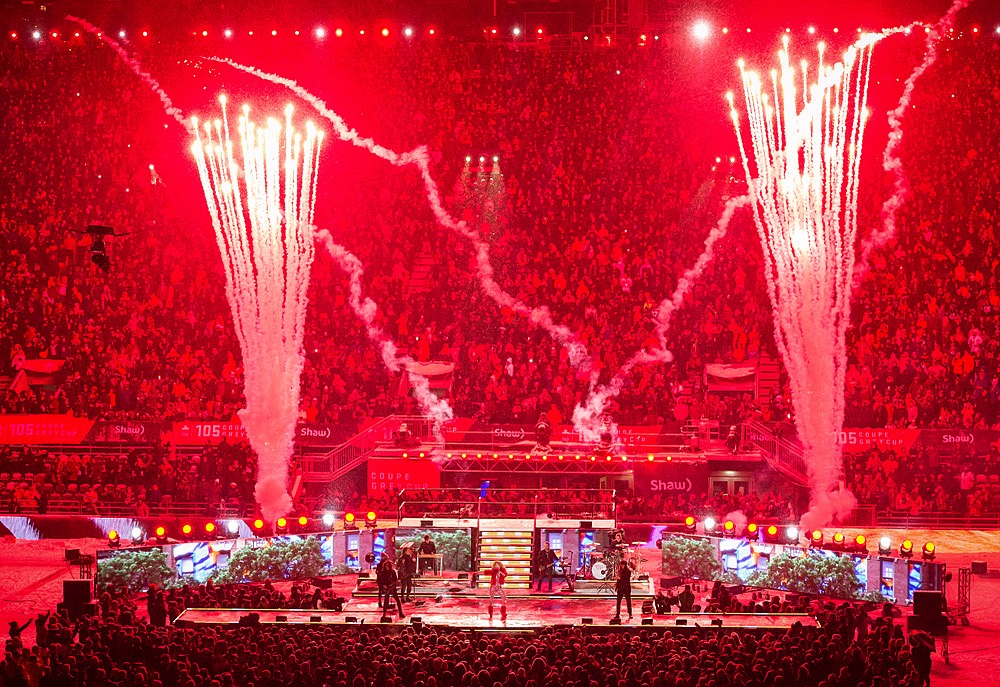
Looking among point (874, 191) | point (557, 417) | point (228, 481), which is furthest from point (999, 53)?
point (228, 481)

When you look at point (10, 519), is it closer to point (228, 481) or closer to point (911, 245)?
point (228, 481)

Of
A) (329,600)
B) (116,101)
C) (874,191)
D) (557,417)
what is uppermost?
(116,101)

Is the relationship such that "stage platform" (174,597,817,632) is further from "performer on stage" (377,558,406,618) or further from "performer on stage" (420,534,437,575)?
"performer on stage" (420,534,437,575)

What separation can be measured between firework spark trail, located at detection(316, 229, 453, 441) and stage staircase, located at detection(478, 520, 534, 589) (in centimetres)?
639

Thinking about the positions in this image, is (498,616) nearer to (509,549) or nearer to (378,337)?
(509,549)

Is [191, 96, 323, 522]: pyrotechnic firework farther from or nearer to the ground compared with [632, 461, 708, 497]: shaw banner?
farther from the ground

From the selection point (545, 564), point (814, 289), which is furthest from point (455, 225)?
point (545, 564)

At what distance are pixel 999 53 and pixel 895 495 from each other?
18.1 meters

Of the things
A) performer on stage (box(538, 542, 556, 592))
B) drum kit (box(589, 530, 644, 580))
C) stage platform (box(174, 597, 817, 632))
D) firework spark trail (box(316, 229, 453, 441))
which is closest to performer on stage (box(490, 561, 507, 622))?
stage platform (box(174, 597, 817, 632))

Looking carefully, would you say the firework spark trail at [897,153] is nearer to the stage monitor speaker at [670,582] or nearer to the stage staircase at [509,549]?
the stage monitor speaker at [670,582]

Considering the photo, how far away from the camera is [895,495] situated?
38656 millimetres

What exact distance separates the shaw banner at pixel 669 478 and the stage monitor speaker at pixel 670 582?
233 inches

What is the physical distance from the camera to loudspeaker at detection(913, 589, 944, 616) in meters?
28.6

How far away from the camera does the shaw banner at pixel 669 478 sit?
4000cm
